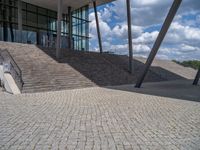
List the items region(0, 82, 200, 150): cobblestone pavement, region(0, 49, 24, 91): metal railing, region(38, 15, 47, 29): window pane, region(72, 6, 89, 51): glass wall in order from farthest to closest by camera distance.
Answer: region(72, 6, 89, 51): glass wall → region(38, 15, 47, 29): window pane → region(0, 49, 24, 91): metal railing → region(0, 82, 200, 150): cobblestone pavement

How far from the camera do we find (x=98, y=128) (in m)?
5.72

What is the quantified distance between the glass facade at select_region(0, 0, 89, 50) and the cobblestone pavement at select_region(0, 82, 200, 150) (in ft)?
71.4

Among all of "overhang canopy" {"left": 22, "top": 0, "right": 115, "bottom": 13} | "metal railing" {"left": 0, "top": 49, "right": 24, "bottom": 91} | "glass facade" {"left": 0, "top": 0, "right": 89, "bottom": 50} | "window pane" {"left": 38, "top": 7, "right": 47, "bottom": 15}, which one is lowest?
"metal railing" {"left": 0, "top": 49, "right": 24, "bottom": 91}

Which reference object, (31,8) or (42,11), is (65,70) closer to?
(31,8)

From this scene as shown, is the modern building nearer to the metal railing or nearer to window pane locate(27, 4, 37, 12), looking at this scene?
window pane locate(27, 4, 37, 12)

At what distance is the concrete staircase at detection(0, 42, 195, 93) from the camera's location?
47.8 ft

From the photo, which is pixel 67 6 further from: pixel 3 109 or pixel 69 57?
pixel 3 109

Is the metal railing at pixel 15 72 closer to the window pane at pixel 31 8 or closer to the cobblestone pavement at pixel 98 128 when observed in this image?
the cobblestone pavement at pixel 98 128

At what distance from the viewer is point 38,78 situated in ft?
48.1

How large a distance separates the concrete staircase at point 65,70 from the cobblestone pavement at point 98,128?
610 cm

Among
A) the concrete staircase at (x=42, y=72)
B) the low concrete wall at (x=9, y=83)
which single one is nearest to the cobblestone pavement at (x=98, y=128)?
the low concrete wall at (x=9, y=83)

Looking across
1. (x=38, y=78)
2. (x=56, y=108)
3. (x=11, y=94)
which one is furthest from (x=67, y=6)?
(x=56, y=108)

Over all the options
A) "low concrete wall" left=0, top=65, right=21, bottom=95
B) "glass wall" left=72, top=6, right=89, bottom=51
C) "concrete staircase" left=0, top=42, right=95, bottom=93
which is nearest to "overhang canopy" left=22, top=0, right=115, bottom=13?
"glass wall" left=72, top=6, right=89, bottom=51

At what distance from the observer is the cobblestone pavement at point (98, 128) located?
4.65 metres
